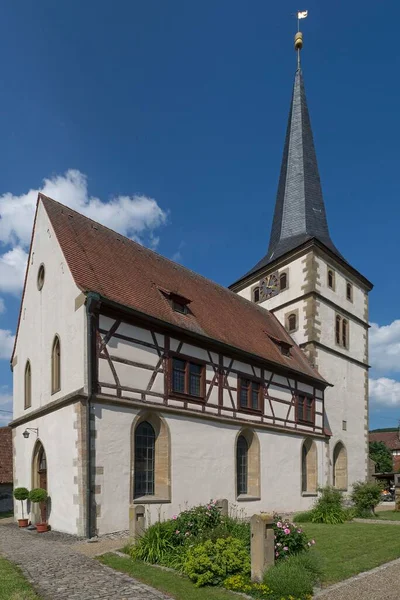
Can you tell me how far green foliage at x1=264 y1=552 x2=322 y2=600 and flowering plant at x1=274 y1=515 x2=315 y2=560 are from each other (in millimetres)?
195

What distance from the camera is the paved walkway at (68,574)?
8070 millimetres

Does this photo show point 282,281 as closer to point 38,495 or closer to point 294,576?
point 38,495

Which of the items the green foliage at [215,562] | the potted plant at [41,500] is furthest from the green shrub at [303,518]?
the green foliage at [215,562]

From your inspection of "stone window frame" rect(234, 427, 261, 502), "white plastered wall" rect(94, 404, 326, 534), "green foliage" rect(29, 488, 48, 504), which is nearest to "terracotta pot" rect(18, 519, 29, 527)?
"green foliage" rect(29, 488, 48, 504)

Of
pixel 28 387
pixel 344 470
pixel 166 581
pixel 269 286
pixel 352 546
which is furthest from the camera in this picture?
pixel 269 286

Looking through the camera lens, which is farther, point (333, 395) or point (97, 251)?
point (333, 395)

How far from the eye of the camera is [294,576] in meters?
8.20

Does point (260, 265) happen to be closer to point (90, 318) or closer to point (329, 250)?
point (329, 250)

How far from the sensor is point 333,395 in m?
28.5

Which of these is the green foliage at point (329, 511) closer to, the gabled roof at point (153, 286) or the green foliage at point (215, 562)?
the gabled roof at point (153, 286)

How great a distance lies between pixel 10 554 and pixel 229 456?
31.5ft

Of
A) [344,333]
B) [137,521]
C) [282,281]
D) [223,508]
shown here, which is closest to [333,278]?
[282,281]

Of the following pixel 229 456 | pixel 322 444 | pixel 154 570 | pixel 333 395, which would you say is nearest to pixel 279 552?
pixel 154 570

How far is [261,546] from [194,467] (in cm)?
946
